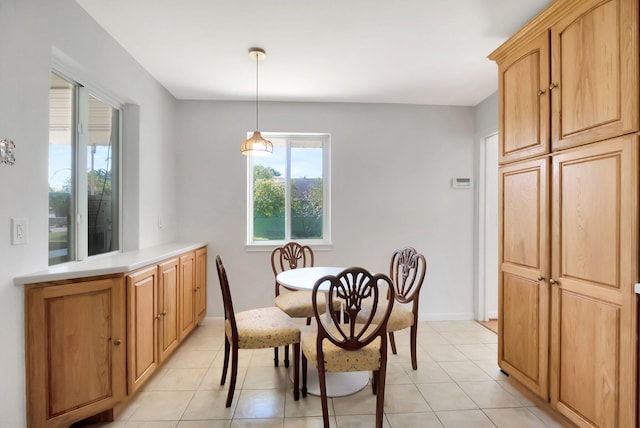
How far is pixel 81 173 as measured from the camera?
7.06ft

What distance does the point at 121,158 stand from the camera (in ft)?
8.73

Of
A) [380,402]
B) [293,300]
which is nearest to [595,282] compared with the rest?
[380,402]

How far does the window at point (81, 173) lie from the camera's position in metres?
1.96

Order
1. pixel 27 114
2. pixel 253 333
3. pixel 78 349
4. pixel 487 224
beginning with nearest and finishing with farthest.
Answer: pixel 27 114, pixel 78 349, pixel 253 333, pixel 487 224

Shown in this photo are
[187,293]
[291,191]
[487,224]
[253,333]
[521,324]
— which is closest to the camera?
[253,333]

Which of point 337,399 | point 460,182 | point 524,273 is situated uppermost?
point 460,182

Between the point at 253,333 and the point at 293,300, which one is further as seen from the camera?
the point at 293,300

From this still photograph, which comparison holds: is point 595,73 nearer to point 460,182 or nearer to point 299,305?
point 460,182

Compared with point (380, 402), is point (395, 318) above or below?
above

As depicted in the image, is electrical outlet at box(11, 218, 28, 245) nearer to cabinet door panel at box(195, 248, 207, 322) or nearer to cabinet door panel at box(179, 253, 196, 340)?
cabinet door panel at box(179, 253, 196, 340)

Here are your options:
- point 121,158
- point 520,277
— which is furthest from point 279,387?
point 121,158

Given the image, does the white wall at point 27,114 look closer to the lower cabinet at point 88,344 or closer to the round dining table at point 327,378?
the lower cabinet at point 88,344

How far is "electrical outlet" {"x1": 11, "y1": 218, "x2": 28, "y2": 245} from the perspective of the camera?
4.90ft

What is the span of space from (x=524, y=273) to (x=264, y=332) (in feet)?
5.71
